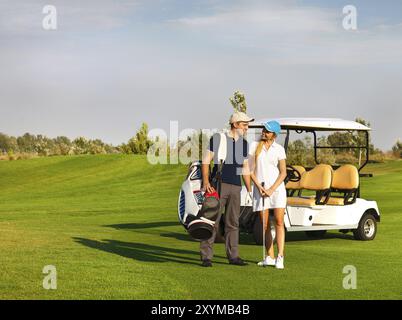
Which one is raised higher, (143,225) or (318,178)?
(318,178)

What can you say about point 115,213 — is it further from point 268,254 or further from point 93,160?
point 93,160

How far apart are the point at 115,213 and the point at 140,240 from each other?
10310 millimetres

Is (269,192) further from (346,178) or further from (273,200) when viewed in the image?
(346,178)

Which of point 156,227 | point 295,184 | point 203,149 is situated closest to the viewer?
point 295,184

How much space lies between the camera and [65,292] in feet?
29.2

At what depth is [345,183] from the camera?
15.2 m

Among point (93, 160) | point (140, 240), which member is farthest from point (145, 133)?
point (140, 240)

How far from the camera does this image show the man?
420 inches

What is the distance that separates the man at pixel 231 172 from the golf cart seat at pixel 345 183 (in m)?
4.59

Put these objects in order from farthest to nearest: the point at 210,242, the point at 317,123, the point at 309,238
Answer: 1. the point at 309,238
2. the point at 317,123
3. the point at 210,242

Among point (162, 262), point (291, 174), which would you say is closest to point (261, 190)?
point (162, 262)

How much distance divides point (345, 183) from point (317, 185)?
1.94ft

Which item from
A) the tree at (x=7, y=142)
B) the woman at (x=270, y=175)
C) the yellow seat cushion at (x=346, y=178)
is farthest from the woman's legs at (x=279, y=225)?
the tree at (x=7, y=142)

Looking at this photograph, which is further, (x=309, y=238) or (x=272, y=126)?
(x=309, y=238)
